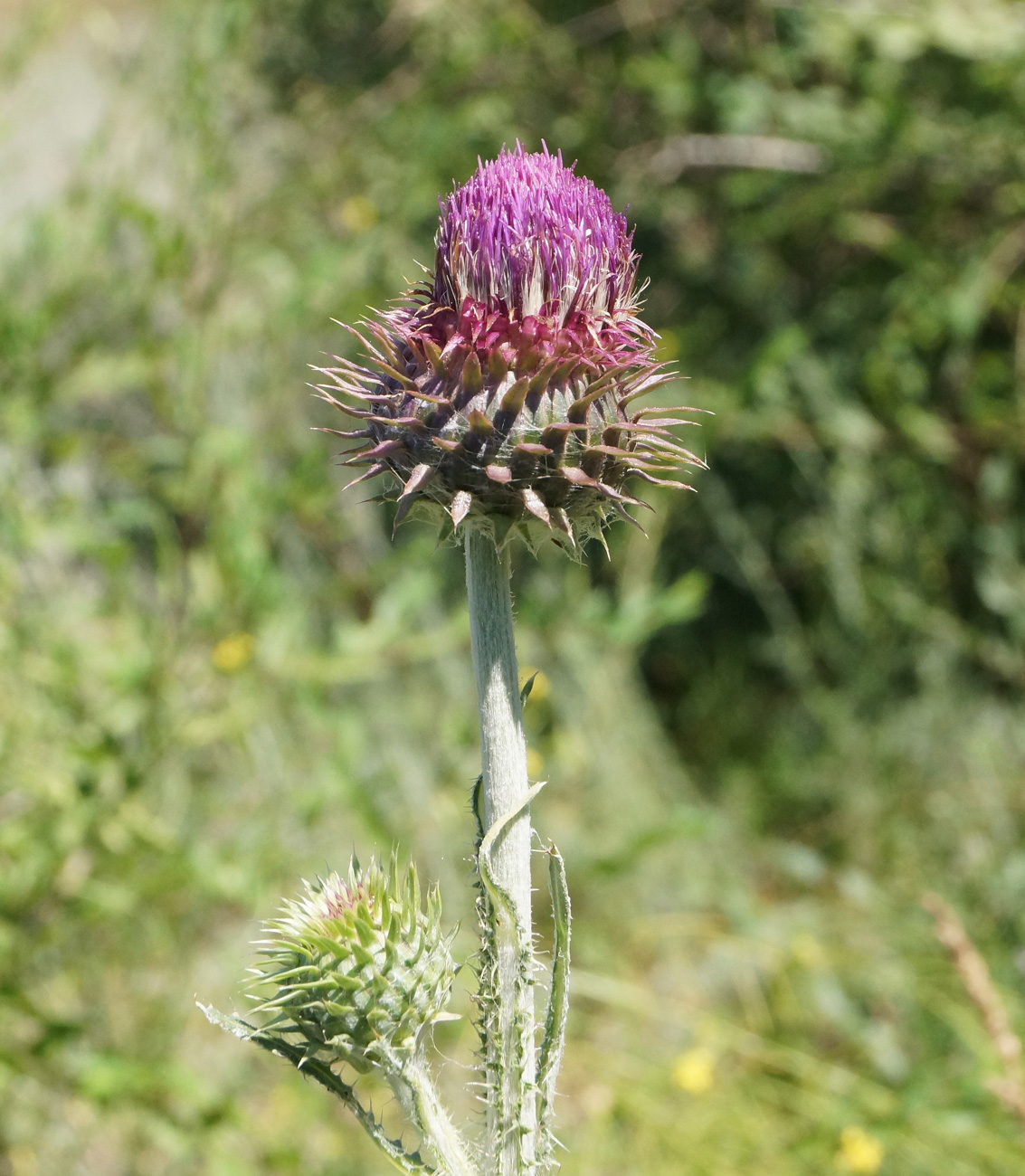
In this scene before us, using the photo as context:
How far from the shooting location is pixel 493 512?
145cm

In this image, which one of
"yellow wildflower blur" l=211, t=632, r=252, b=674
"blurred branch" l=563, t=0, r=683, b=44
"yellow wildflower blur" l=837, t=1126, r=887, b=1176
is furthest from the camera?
"blurred branch" l=563, t=0, r=683, b=44

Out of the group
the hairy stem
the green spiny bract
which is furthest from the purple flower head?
the green spiny bract

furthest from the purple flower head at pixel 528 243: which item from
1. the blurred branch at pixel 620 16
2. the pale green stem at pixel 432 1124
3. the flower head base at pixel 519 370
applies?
the blurred branch at pixel 620 16

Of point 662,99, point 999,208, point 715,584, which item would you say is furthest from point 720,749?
point 662,99

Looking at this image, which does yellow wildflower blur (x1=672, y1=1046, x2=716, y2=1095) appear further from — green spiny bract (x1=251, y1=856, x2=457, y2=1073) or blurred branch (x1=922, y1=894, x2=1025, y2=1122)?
green spiny bract (x1=251, y1=856, x2=457, y2=1073)

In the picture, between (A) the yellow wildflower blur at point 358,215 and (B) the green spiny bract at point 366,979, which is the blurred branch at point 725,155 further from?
(B) the green spiny bract at point 366,979

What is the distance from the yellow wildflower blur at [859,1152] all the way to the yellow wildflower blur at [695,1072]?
0.43m

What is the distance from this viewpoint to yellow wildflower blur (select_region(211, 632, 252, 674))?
3229 mm

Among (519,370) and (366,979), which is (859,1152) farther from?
(519,370)

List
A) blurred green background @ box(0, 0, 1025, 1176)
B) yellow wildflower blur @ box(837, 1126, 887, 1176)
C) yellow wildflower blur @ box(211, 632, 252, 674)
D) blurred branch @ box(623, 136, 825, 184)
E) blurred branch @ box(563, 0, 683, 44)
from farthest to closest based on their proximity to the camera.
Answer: blurred branch @ box(563, 0, 683, 44) < blurred branch @ box(623, 136, 825, 184) < yellow wildflower blur @ box(211, 632, 252, 674) < blurred green background @ box(0, 0, 1025, 1176) < yellow wildflower blur @ box(837, 1126, 887, 1176)

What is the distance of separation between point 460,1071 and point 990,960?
1868mm

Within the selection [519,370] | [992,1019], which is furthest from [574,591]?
[519,370]

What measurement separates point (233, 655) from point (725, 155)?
10.9 feet

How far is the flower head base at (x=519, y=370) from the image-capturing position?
1444mm
